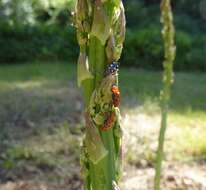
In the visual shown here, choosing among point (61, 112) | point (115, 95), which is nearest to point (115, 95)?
point (115, 95)

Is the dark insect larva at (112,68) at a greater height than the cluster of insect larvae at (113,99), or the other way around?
the dark insect larva at (112,68)

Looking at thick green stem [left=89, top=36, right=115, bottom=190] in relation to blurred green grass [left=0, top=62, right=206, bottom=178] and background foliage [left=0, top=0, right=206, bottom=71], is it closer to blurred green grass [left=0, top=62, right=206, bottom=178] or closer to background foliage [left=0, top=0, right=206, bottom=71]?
blurred green grass [left=0, top=62, right=206, bottom=178]

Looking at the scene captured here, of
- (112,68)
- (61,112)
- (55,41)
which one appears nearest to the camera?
(112,68)

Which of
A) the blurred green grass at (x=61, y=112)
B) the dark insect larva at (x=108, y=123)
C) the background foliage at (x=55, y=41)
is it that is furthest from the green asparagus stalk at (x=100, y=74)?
the background foliage at (x=55, y=41)

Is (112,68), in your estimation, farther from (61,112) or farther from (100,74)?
(61,112)

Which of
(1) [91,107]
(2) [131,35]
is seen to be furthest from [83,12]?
(2) [131,35]

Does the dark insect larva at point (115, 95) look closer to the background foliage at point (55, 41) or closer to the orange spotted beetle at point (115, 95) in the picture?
the orange spotted beetle at point (115, 95)

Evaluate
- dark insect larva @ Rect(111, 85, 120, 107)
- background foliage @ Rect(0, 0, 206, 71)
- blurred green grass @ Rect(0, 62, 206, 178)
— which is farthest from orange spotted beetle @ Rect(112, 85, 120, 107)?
background foliage @ Rect(0, 0, 206, 71)
